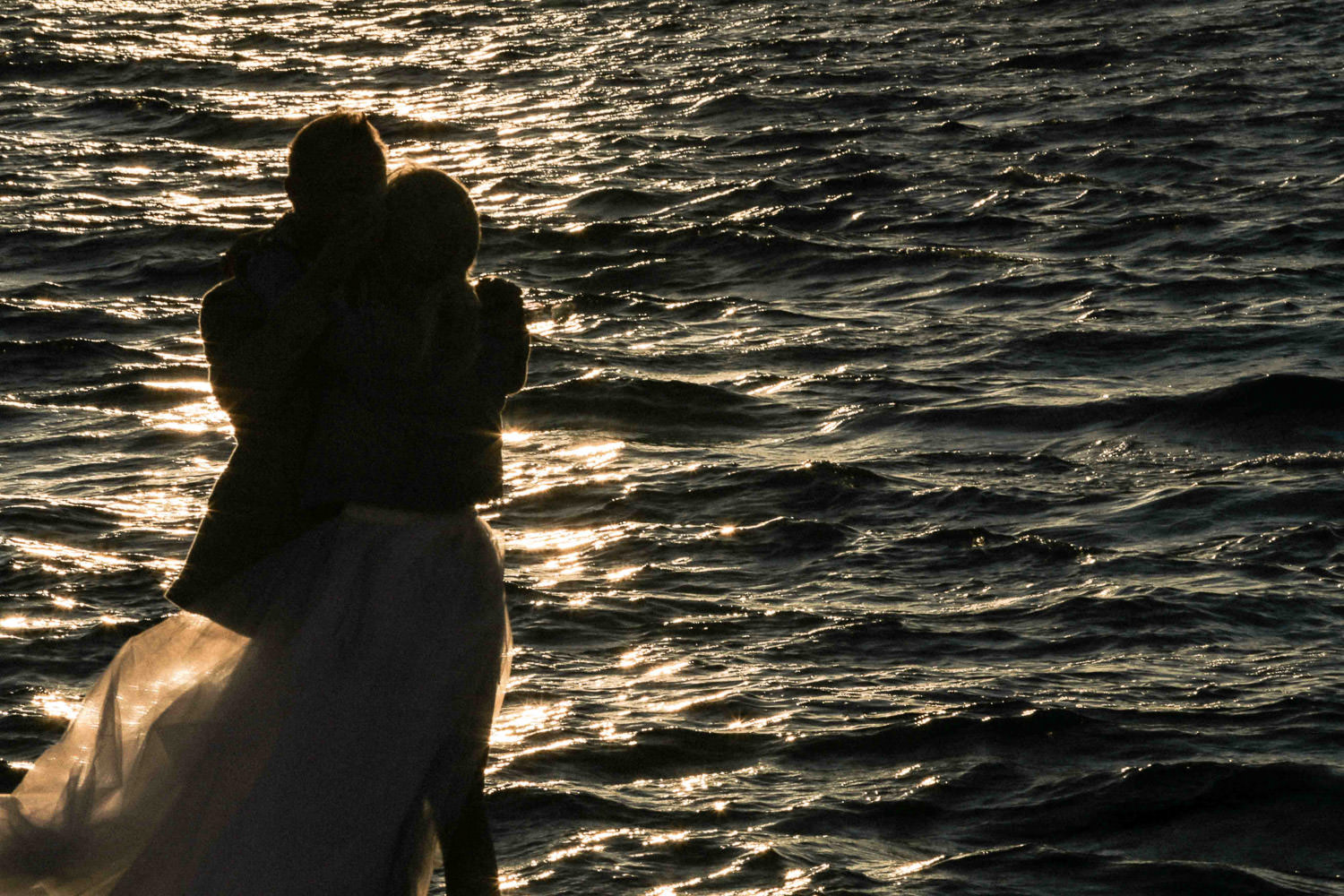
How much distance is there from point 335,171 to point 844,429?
252 inches

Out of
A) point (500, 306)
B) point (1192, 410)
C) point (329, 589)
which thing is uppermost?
point (500, 306)

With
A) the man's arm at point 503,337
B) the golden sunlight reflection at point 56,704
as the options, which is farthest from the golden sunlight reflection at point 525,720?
the man's arm at point 503,337

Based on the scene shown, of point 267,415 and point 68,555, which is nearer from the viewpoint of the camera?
point 267,415

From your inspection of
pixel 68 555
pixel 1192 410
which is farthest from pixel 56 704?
pixel 1192 410

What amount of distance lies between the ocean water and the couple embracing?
1570 mm

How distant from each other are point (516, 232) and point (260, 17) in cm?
1141

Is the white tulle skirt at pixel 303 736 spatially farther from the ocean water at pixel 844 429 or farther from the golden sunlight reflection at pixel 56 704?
the golden sunlight reflection at pixel 56 704

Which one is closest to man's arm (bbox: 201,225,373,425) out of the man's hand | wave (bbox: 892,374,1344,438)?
the man's hand

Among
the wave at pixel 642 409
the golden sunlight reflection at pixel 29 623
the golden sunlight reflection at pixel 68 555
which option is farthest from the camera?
the wave at pixel 642 409

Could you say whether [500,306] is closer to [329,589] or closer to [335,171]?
[335,171]

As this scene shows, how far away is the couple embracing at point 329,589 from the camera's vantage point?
3.66 m

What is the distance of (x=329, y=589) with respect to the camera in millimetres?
3758

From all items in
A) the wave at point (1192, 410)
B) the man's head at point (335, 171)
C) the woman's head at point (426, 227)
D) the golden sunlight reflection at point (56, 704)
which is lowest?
the wave at point (1192, 410)

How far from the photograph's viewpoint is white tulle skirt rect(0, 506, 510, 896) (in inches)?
145
